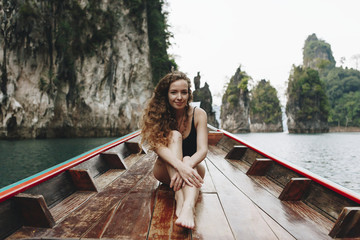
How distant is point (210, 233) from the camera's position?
127 centimetres

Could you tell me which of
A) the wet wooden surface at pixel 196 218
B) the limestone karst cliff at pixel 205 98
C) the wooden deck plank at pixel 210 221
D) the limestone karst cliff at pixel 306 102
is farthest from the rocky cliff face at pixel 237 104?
the wooden deck plank at pixel 210 221

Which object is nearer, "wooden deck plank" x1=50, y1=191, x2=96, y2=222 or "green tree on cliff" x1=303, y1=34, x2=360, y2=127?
"wooden deck plank" x1=50, y1=191, x2=96, y2=222

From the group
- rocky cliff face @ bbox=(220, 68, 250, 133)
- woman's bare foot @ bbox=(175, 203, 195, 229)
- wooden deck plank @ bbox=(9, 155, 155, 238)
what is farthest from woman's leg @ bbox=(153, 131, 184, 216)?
rocky cliff face @ bbox=(220, 68, 250, 133)

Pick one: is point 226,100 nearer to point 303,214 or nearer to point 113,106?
point 113,106

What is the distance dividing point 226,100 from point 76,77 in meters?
43.7

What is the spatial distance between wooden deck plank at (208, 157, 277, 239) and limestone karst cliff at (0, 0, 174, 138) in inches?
566

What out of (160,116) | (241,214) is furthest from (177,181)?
(160,116)

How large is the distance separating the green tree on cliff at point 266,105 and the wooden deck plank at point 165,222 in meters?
58.4

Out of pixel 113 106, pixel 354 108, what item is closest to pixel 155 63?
pixel 113 106

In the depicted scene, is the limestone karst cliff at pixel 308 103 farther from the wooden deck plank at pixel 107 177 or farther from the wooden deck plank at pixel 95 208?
the wooden deck plank at pixel 95 208

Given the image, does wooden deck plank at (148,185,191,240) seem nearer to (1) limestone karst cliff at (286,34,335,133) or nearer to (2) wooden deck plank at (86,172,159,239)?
(2) wooden deck plank at (86,172,159,239)

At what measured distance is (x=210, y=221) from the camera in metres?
1.42

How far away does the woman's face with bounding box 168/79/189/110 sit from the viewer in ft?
5.91

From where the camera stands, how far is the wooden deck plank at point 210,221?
125cm
